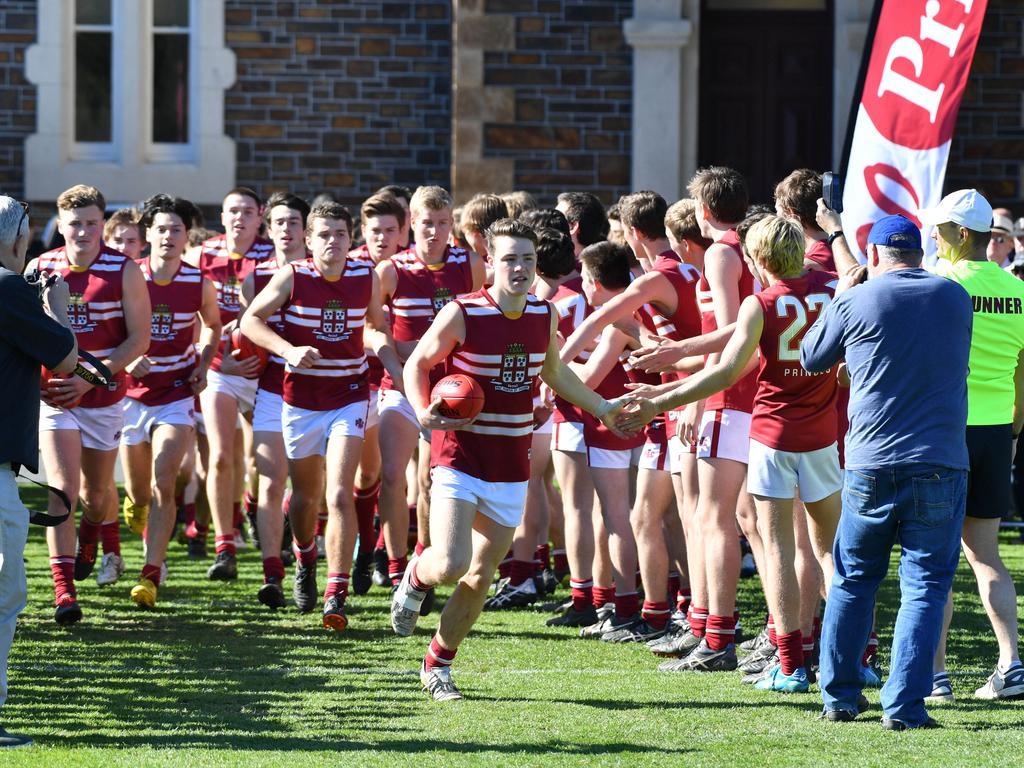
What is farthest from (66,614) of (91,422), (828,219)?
(828,219)

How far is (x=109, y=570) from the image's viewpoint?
9.74 m

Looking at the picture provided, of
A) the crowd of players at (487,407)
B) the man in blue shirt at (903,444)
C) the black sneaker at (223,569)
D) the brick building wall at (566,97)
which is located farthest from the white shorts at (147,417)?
the brick building wall at (566,97)

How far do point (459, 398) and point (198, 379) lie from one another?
336 centimetres

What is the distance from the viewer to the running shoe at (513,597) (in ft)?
30.2

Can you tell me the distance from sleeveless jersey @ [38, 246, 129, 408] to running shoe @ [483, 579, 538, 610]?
2.33 metres

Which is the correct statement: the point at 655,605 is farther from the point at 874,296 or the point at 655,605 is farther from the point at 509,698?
the point at 874,296

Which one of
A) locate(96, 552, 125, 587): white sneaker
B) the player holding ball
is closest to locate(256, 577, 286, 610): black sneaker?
locate(96, 552, 125, 587): white sneaker

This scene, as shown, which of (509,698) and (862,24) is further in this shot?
(862,24)

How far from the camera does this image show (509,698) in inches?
269

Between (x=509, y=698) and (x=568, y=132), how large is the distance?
31.6 feet

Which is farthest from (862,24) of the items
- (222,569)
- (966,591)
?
(222,569)

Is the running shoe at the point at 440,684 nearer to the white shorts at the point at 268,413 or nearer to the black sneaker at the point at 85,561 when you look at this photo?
the white shorts at the point at 268,413

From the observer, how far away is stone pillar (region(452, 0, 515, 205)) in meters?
15.4

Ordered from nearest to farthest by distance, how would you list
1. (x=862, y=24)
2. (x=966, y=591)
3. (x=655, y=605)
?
(x=655, y=605) → (x=966, y=591) → (x=862, y=24)
